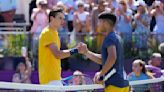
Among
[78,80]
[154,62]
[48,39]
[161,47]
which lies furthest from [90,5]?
[48,39]

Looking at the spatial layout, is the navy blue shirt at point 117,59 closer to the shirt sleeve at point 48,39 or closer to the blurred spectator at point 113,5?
the shirt sleeve at point 48,39

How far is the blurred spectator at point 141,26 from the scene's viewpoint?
1502 cm

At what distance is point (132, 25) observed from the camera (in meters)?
16.0

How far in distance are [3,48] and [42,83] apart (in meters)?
5.69

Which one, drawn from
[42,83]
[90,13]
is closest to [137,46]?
[90,13]

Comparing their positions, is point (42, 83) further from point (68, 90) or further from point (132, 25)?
point (132, 25)

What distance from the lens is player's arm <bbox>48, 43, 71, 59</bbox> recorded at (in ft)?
29.8

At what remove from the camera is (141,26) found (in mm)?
15867

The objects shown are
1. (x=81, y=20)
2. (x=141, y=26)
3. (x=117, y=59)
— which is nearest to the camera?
(x=117, y=59)

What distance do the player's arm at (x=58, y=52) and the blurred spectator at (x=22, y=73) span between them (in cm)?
475

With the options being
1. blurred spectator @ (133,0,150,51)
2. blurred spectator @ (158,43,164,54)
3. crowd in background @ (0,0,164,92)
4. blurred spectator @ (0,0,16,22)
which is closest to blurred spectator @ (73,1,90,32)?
crowd in background @ (0,0,164,92)

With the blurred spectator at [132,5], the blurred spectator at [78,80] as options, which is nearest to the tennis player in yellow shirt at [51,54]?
the blurred spectator at [78,80]

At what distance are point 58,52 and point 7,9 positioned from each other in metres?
8.28

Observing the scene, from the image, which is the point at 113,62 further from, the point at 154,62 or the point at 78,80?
the point at 154,62
